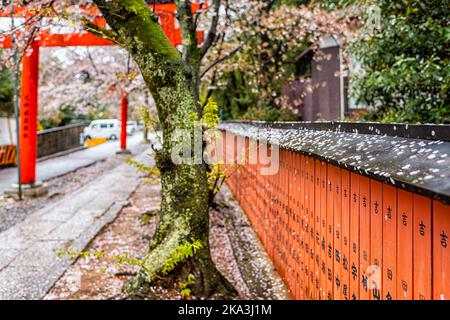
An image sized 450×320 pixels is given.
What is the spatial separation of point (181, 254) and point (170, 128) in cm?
122

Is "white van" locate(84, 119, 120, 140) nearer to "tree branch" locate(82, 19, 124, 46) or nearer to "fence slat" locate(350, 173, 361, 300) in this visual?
"tree branch" locate(82, 19, 124, 46)

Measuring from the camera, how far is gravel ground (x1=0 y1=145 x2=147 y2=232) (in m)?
9.78

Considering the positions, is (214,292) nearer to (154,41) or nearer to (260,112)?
(154,41)

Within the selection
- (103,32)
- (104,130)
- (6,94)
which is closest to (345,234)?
(103,32)

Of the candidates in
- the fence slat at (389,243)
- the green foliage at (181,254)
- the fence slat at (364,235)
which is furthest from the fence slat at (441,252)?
the green foliage at (181,254)

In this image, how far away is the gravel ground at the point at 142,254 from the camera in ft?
16.8

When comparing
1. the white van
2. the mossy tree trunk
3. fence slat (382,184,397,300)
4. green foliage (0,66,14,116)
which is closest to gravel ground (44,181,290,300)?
the mossy tree trunk

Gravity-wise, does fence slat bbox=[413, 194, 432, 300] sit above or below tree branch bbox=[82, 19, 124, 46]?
below

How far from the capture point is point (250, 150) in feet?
23.5

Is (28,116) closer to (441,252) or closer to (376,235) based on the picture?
(376,235)

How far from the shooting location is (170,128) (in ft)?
15.7

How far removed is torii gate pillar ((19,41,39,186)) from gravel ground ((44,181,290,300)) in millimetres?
3941
